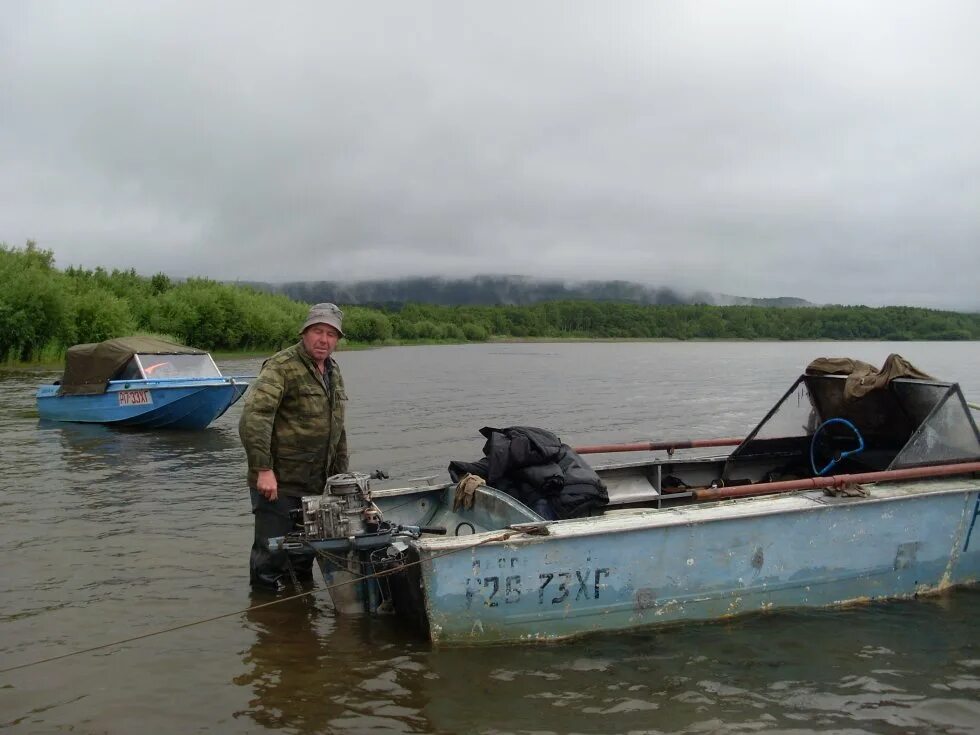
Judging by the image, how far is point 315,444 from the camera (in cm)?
644

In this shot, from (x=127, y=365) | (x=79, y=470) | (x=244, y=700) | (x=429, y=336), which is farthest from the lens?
(x=429, y=336)

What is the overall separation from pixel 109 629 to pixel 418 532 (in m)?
2.73

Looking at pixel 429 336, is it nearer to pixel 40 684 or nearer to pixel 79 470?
pixel 79 470

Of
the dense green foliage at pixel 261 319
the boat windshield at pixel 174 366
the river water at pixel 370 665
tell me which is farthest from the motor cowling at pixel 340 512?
the dense green foliage at pixel 261 319

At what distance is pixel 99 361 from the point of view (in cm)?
1962

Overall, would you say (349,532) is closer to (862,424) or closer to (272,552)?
(272,552)

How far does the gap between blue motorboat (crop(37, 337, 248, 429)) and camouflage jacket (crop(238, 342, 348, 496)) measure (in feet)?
43.7

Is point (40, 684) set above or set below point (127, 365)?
below

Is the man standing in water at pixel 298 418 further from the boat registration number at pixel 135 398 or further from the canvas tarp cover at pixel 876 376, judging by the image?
the boat registration number at pixel 135 398

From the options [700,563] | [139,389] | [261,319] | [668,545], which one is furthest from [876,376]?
[261,319]

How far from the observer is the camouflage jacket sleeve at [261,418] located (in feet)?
19.8

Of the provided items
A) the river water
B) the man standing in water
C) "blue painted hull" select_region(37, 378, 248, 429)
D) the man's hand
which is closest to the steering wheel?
the river water

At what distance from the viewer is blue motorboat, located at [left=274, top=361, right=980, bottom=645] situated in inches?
220

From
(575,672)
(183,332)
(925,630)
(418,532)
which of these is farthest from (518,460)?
(183,332)
